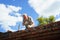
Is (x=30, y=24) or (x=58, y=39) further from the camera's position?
(x=30, y=24)

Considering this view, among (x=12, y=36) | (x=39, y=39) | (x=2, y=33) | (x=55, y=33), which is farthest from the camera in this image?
(x=2, y=33)

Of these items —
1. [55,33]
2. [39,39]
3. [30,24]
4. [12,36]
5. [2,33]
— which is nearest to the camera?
[55,33]

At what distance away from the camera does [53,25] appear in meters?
7.67

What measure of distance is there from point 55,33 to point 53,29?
188 millimetres

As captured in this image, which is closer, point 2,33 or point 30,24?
point 2,33

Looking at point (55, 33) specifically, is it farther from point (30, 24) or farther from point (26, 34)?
point (30, 24)

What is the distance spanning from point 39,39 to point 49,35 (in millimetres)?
544

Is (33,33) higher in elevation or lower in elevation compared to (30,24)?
lower

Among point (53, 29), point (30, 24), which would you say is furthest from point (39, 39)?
point (30, 24)

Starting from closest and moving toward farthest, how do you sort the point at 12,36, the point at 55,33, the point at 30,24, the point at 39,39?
the point at 55,33 < the point at 39,39 < the point at 12,36 < the point at 30,24

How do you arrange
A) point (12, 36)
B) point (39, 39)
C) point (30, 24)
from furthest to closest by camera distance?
1. point (30, 24)
2. point (12, 36)
3. point (39, 39)

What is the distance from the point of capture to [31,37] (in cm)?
793

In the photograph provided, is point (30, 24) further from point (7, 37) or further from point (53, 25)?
point (53, 25)

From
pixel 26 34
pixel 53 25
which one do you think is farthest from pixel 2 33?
pixel 53 25
